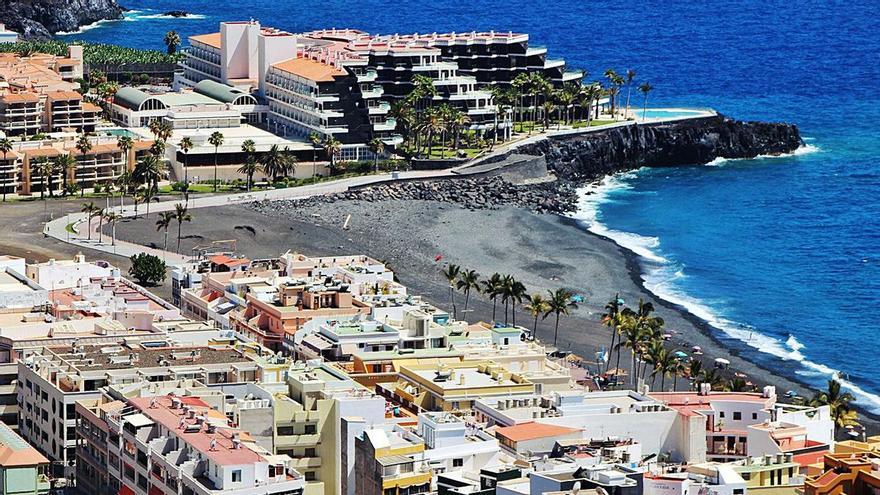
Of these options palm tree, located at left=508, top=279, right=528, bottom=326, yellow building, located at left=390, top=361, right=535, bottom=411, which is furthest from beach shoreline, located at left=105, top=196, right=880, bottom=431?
yellow building, located at left=390, top=361, right=535, bottom=411

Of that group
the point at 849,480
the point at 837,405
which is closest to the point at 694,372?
the point at 837,405

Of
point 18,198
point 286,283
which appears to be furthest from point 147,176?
point 286,283

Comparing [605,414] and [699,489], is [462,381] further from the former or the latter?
[699,489]

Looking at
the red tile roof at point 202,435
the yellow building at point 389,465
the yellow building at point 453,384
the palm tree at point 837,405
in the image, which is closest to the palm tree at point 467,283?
the palm tree at point 837,405

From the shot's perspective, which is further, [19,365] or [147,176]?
[147,176]

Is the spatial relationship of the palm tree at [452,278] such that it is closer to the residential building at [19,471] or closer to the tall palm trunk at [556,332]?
the tall palm trunk at [556,332]

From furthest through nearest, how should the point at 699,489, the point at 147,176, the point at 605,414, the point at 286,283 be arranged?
1. the point at 147,176
2. the point at 286,283
3. the point at 605,414
4. the point at 699,489

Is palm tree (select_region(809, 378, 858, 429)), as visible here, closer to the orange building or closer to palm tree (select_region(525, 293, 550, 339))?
palm tree (select_region(525, 293, 550, 339))

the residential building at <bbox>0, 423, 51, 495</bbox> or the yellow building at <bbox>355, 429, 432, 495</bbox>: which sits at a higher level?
the residential building at <bbox>0, 423, 51, 495</bbox>
